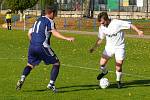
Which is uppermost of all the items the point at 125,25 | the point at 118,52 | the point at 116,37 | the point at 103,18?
the point at 103,18

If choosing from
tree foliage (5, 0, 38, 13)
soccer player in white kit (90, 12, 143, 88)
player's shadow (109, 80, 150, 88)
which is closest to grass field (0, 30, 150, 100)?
player's shadow (109, 80, 150, 88)

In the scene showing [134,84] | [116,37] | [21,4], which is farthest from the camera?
[21,4]

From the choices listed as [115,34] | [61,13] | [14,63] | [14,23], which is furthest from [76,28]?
[115,34]

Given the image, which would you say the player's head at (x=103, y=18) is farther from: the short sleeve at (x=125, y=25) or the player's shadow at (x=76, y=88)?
the player's shadow at (x=76, y=88)

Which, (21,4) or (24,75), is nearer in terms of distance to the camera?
(24,75)

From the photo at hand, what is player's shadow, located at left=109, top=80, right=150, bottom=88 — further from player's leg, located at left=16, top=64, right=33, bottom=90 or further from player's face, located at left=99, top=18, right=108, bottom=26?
player's leg, located at left=16, top=64, right=33, bottom=90

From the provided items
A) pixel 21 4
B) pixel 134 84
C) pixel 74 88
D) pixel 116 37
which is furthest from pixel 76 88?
pixel 21 4

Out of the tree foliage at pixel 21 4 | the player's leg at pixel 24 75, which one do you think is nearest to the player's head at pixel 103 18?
the player's leg at pixel 24 75

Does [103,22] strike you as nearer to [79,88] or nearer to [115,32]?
[115,32]

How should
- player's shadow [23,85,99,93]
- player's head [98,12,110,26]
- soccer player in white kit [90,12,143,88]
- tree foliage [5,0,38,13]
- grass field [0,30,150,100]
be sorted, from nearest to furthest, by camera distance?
1. grass field [0,30,150,100]
2. player's shadow [23,85,99,93]
3. player's head [98,12,110,26]
4. soccer player in white kit [90,12,143,88]
5. tree foliage [5,0,38,13]

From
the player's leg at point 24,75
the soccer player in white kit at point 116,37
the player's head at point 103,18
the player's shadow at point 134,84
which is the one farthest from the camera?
the player's shadow at point 134,84

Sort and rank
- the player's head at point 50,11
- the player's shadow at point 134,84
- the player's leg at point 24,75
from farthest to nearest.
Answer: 1. the player's shadow at point 134,84
2. the player's leg at point 24,75
3. the player's head at point 50,11

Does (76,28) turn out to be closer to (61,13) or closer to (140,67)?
(61,13)

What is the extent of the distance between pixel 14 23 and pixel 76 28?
12619mm
